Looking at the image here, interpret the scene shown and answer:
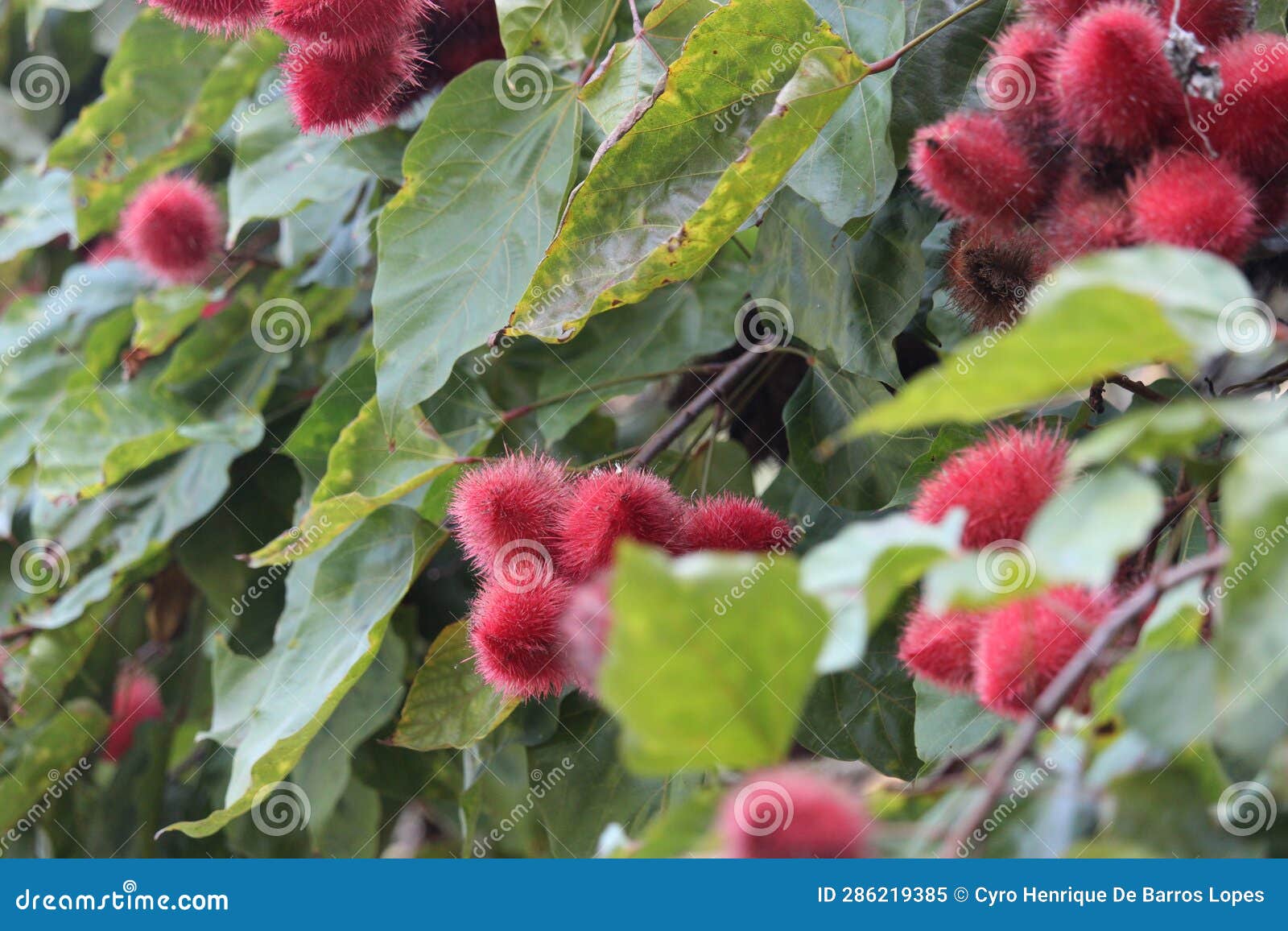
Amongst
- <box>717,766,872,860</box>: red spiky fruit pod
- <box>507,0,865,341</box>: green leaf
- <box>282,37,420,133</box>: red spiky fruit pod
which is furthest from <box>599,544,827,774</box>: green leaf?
<box>282,37,420,133</box>: red spiky fruit pod

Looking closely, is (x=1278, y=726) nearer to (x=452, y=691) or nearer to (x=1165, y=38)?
(x=1165, y=38)

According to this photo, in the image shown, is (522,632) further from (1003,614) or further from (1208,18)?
(1208,18)

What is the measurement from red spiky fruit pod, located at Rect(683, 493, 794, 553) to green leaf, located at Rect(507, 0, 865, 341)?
6.3 inches

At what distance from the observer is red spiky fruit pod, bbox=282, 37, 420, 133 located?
3.04ft

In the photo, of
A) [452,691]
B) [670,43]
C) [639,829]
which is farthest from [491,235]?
[639,829]

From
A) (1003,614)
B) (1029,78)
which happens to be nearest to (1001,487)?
(1003,614)

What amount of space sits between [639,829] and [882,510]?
13.3 inches

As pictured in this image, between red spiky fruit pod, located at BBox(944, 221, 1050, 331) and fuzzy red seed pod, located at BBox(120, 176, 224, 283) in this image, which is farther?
fuzzy red seed pod, located at BBox(120, 176, 224, 283)

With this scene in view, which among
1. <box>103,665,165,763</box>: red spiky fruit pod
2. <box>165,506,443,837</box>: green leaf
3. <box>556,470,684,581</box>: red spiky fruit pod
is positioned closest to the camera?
<box>556,470,684,581</box>: red spiky fruit pod

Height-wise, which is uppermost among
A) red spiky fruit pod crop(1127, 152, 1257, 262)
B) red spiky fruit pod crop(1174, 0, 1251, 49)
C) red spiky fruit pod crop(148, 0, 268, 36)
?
red spiky fruit pod crop(1174, 0, 1251, 49)

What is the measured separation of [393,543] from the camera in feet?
3.62

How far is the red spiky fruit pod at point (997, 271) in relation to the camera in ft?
2.37

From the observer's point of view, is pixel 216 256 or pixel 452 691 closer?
pixel 452 691

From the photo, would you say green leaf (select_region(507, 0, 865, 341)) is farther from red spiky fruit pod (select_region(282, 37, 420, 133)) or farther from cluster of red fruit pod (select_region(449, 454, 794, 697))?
red spiky fruit pod (select_region(282, 37, 420, 133))
